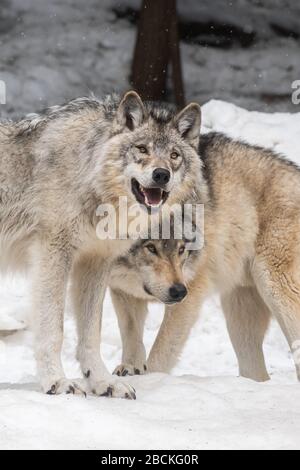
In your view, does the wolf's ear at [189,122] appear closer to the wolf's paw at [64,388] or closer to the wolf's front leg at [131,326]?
the wolf's front leg at [131,326]

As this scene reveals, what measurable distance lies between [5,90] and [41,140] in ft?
22.0

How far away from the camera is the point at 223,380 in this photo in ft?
20.3

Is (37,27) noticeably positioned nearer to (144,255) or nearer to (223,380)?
(144,255)

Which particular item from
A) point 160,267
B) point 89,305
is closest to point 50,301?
point 89,305

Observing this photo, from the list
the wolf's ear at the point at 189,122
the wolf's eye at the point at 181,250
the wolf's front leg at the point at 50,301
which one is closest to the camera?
the wolf's front leg at the point at 50,301

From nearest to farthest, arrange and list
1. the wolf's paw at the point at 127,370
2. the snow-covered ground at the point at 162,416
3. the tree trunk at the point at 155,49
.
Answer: the snow-covered ground at the point at 162,416, the wolf's paw at the point at 127,370, the tree trunk at the point at 155,49

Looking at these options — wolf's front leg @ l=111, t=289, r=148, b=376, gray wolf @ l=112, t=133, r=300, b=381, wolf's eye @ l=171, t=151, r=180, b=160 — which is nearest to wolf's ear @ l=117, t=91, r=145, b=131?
wolf's eye @ l=171, t=151, r=180, b=160

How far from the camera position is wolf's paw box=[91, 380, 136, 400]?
569cm

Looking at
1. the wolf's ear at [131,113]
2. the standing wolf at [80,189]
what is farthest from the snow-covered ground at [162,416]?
the wolf's ear at [131,113]

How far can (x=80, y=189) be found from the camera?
19.2ft

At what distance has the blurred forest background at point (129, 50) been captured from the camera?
12977 millimetres

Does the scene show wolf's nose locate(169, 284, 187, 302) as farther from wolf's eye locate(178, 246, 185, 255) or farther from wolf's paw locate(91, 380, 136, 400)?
wolf's paw locate(91, 380, 136, 400)

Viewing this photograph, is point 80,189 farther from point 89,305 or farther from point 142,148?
point 89,305

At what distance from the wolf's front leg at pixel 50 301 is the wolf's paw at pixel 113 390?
0.74 feet
